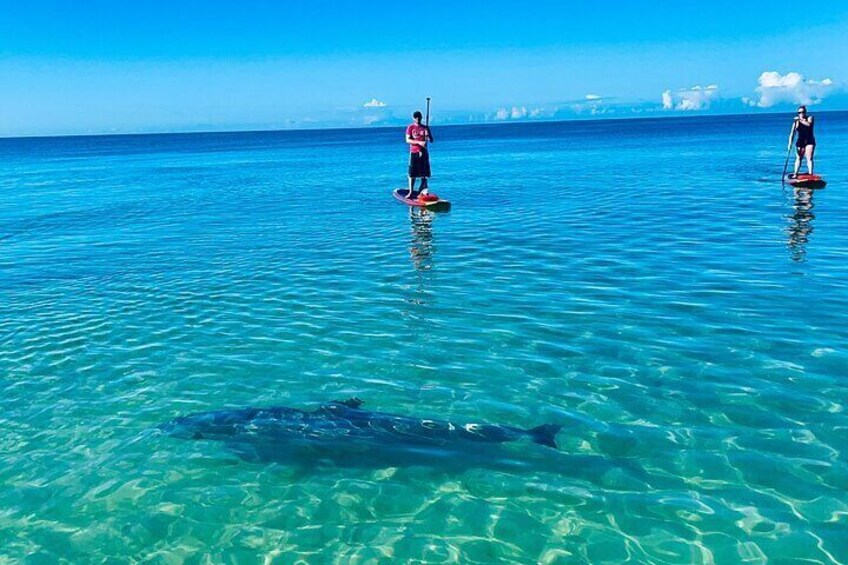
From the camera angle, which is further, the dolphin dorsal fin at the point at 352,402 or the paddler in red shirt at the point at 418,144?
the paddler in red shirt at the point at 418,144

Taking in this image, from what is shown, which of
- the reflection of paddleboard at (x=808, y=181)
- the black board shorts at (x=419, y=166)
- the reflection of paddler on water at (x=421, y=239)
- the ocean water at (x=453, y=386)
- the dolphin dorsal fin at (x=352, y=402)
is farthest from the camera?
the reflection of paddleboard at (x=808, y=181)

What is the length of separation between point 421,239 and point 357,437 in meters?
14.5

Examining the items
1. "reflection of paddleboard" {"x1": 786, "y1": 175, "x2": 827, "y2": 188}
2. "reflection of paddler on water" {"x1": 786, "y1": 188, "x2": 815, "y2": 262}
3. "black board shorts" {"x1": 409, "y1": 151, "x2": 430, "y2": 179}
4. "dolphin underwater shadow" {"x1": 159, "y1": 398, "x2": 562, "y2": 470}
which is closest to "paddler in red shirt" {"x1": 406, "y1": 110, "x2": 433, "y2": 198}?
"black board shorts" {"x1": 409, "y1": 151, "x2": 430, "y2": 179}

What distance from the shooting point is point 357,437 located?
869 centimetres

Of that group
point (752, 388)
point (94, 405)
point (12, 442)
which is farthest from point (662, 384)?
point (12, 442)

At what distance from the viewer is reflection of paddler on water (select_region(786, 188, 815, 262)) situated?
731 inches

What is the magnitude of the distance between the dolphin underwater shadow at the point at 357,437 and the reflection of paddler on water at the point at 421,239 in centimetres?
921

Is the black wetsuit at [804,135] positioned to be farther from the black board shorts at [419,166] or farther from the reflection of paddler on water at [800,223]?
the black board shorts at [419,166]

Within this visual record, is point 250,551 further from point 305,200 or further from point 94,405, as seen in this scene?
point 305,200

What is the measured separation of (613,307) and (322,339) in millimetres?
6158

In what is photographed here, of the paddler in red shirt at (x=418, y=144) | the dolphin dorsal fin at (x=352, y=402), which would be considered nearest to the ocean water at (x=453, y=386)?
the dolphin dorsal fin at (x=352, y=402)

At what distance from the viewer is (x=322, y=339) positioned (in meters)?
12.9

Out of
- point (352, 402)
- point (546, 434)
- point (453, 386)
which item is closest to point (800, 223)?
point (453, 386)

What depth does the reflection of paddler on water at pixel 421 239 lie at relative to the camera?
19.0 metres
